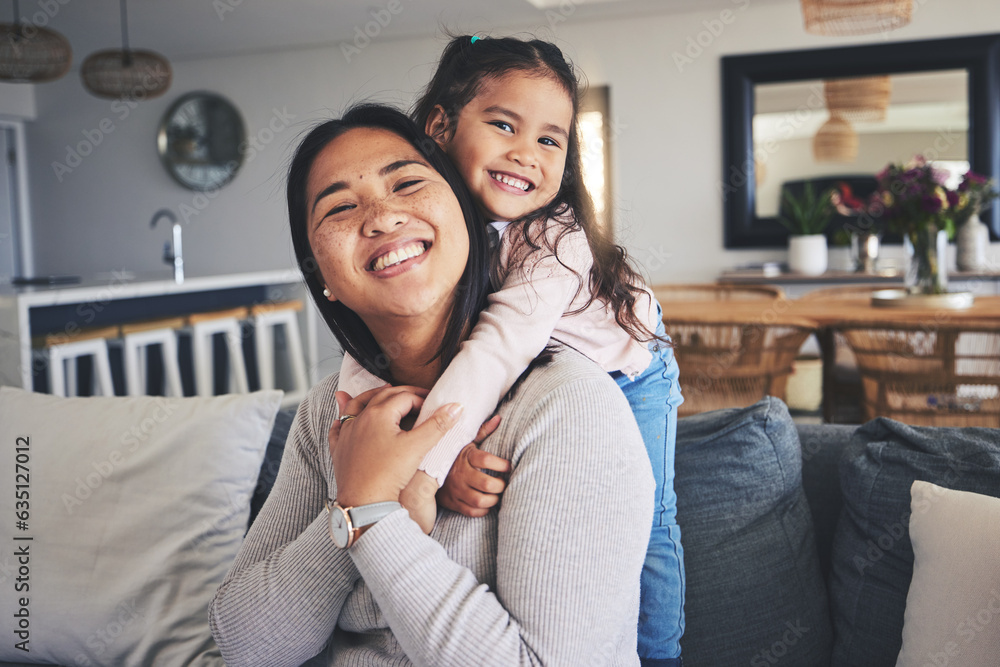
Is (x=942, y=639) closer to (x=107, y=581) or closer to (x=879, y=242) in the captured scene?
(x=107, y=581)

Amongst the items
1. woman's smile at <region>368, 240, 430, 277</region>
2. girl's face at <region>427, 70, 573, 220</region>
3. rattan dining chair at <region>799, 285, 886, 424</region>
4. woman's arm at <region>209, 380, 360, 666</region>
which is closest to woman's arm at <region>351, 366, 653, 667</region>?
woman's arm at <region>209, 380, 360, 666</region>

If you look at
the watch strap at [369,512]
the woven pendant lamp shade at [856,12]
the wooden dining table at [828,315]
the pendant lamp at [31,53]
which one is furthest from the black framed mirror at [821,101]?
the watch strap at [369,512]

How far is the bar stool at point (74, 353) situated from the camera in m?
3.48

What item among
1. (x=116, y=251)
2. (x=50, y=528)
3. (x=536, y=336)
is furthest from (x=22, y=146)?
(x=536, y=336)

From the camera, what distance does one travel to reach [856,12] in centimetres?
349

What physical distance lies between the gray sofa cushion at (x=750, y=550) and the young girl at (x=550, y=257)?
0.12 m

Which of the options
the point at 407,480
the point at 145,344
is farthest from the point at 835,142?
the point at 407,480

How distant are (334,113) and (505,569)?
5271 mm

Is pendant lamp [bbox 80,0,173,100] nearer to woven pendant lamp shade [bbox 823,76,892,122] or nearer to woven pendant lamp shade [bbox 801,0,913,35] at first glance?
woven pendant lamp shade [bbox 801,0,913,35]

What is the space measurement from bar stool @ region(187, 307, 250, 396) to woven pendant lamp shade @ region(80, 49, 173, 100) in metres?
1.47

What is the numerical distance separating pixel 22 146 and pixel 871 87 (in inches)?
266

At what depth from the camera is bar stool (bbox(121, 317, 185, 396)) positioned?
A: 149 inches

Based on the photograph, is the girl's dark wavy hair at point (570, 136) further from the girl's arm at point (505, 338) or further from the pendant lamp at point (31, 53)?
the pendant lamp at point (31, 53)

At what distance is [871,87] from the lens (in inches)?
199
